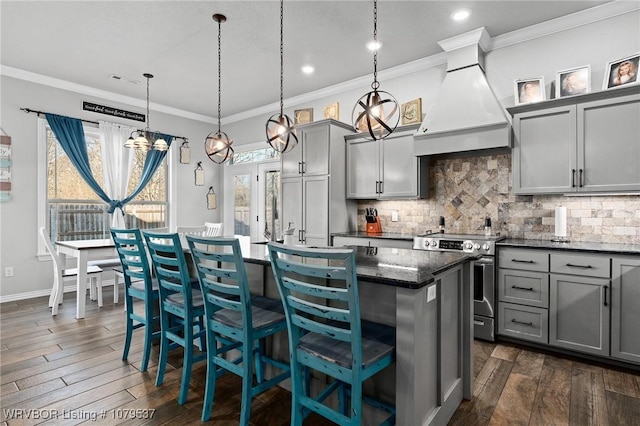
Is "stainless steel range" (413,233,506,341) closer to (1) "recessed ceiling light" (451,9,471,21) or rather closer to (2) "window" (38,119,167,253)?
(1) "recessed ceiling light" (451,9,471,21)

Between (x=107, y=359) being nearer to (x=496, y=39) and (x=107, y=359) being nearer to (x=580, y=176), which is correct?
(x=580, y=176)

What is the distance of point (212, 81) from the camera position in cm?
500

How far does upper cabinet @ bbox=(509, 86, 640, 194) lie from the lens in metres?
2.87

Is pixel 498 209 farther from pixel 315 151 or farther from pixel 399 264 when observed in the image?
pixel 399 264

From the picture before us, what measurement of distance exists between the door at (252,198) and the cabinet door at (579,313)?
4.01 m

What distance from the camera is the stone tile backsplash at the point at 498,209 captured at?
10.5 feet

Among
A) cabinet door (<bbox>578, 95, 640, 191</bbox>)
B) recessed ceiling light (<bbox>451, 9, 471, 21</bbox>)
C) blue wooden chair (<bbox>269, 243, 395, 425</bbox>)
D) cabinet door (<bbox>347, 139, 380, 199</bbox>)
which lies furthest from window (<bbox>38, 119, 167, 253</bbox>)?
cabinet door (<bbox>578, 95, 640, 191</bbox>)

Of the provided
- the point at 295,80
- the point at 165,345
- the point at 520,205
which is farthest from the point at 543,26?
the point at 165,345

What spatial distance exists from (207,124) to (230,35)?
11.1 ft

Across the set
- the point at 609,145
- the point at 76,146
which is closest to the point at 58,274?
the point at 76,146

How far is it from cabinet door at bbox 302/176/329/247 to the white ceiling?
150 centimetres

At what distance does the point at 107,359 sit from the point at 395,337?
8.07 feet

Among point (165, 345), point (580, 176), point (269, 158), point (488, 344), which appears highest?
point (269, 158)

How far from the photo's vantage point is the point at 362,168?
4.66 meters
